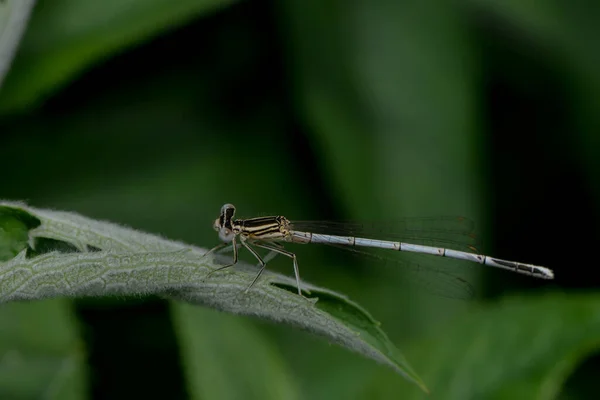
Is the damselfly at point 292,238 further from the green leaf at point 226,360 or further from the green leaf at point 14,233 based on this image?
the green leaf at point 14,233

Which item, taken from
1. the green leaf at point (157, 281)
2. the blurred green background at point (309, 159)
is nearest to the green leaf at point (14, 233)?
the green leaf at point (157, 281)

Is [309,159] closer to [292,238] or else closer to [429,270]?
[292,238]

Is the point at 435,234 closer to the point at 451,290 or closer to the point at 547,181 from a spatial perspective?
the point at 451,290

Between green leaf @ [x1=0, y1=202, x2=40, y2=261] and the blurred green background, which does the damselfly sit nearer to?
the blurred green background

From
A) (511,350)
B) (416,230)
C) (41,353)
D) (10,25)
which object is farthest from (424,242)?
(10,25)

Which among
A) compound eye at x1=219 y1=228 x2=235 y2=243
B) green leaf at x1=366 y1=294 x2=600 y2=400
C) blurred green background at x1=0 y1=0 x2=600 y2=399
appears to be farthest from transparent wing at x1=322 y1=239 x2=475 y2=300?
compound eye at x1=219 y1=228 x2=235 y2=243

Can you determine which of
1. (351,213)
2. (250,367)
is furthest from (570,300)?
(250,367)
